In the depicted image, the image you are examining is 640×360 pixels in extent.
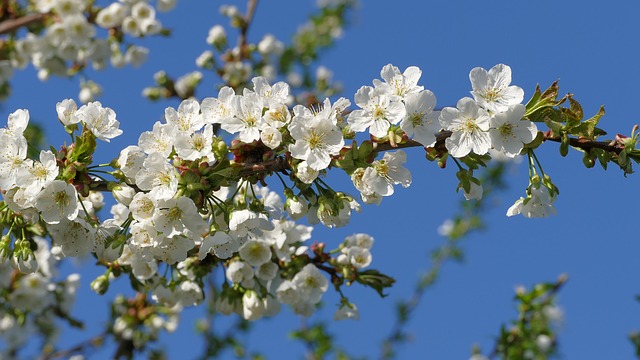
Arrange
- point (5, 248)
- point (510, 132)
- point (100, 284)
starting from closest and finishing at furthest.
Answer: point (510, 132)
point (5, 248)
point (100, 284)

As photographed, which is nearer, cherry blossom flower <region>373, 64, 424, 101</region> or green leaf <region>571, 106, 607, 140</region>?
green leaf <region>571, 106, 607, 140</region>

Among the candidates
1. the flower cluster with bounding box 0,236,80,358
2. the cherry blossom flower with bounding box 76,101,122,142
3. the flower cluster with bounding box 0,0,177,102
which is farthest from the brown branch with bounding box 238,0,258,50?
the cherry blossom flower with bounding box 76,101,122,142

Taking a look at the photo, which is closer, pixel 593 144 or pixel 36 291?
pixel 593 144

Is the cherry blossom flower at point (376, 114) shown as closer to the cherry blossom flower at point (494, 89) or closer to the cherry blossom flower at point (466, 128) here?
the cherry blossom flower at point (466, 128)

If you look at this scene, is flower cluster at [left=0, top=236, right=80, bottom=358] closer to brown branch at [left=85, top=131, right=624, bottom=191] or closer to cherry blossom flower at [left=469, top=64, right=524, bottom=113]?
brown branch at [left=85, top=131, right=624, bottom=191]

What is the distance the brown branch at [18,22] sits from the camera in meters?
5.62

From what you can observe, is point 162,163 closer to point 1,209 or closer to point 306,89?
point 1,209

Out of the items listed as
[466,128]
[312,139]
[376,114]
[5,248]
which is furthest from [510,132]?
[5,248]

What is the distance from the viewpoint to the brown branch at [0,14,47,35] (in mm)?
5621

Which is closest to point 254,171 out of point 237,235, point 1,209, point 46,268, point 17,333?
point 237,235

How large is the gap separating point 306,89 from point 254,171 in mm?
6313

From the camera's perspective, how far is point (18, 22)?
5684 mm

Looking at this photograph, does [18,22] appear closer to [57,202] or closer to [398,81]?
[57,202]

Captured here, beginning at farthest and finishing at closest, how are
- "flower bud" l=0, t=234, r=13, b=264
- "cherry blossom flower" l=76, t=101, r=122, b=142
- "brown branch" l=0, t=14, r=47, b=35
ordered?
1. "brown branch" l=0, t=14, r=47, b=35
2. "flower bud" l=0, t=234, r=13, b=264
3. "cherry blossom flower" l=76, t=101, r=122, b=142
